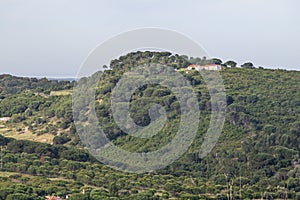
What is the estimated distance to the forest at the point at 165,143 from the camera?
36.1 meters

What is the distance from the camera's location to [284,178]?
40312 millimetres

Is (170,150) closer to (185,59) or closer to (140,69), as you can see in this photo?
(140,69)

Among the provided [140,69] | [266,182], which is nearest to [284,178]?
[266,182]

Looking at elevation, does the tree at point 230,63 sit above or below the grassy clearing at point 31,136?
above

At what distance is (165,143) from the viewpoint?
46875mm

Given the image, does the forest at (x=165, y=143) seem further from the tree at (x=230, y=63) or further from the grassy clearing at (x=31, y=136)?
the tree at (x=230, y=63)

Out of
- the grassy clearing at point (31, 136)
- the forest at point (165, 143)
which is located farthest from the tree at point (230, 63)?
the grassy clearing at point (31, 136)

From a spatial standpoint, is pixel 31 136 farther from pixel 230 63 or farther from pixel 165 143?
pixel 230 63

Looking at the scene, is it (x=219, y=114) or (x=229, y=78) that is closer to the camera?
(x=219, y=114)

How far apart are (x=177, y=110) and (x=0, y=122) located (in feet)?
49.2

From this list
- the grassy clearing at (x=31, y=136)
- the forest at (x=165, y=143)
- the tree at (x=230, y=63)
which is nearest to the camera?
the forest at (x=165, y=143)

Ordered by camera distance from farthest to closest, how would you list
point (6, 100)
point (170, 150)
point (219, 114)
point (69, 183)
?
1. point (6, 100)
2. point (219, 114)
3. point (170, 150)
4. point (69, 183)

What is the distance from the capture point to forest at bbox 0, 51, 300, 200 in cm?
3612

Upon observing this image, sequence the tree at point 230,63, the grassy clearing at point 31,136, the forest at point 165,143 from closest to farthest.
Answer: the forest at point 165,143
the grassy clearing at point 31,136
the tree at point 230,63
